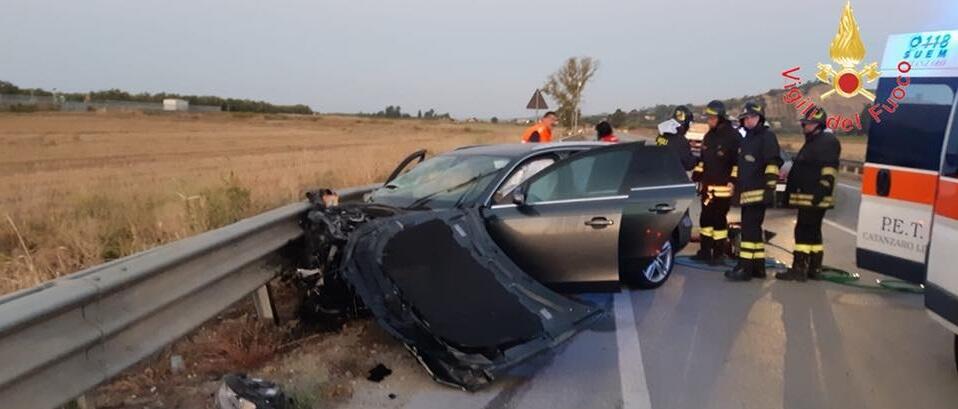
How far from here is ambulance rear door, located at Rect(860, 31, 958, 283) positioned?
4996 millimetres

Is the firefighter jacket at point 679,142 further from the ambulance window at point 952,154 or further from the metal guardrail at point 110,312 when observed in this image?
the metal guardrail at point 110,312

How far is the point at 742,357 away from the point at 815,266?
3111 millimetres

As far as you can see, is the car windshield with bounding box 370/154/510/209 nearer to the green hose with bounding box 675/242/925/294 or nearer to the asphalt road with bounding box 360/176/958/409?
the asphalt road with bounding box 360/176/958/409

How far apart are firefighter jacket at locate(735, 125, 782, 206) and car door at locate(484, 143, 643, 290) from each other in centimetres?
222

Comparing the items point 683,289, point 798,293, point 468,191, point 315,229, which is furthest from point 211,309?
point 798,293

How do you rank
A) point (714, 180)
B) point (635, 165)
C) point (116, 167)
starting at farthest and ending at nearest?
point (116, 167) → point (714, 180) → point (635, 165)

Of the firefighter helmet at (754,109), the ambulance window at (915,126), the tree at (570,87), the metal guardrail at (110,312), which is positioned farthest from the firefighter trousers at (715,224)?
the tree at (570,87)

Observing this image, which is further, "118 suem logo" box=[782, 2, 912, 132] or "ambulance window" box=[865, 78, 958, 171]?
"118 suem logo" box=[782, 2, 912, 132]

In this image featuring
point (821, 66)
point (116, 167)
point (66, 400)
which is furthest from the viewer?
point (116, 167)

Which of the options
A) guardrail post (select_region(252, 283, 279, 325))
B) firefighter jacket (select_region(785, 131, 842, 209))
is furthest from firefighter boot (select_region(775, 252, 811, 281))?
guardrail post (select_region(252, 283, 279, 325))

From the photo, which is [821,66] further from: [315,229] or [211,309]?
[211,309]

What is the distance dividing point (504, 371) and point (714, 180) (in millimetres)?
4710

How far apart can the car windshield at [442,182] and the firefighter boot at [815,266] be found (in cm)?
353

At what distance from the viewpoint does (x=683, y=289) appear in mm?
7055
